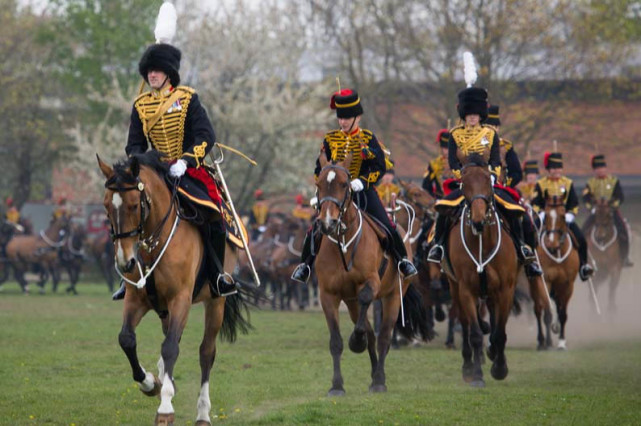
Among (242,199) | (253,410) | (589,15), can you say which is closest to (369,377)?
(253,410)

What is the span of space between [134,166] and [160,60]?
1.88 m

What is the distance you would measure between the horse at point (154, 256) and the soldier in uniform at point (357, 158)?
3.06 metres

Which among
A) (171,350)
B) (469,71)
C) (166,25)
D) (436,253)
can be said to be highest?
(469,71)

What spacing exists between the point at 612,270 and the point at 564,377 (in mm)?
10643

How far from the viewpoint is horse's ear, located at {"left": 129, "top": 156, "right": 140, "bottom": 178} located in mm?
9938

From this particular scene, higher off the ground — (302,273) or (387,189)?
(387,189)

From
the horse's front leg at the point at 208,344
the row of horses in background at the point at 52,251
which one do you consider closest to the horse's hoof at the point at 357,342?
the horse's front leg at the point at 208,344

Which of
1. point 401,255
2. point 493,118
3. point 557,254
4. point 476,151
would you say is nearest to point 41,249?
point 557,254

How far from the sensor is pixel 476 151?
48.5ft

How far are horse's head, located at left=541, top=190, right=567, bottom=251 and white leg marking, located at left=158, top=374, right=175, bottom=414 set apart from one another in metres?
11.2

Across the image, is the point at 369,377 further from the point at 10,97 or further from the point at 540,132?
the point at 10,97

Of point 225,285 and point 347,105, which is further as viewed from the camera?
point 347,105

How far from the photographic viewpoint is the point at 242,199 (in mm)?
47719

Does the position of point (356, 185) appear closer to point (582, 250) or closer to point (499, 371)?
point (499, 371)
